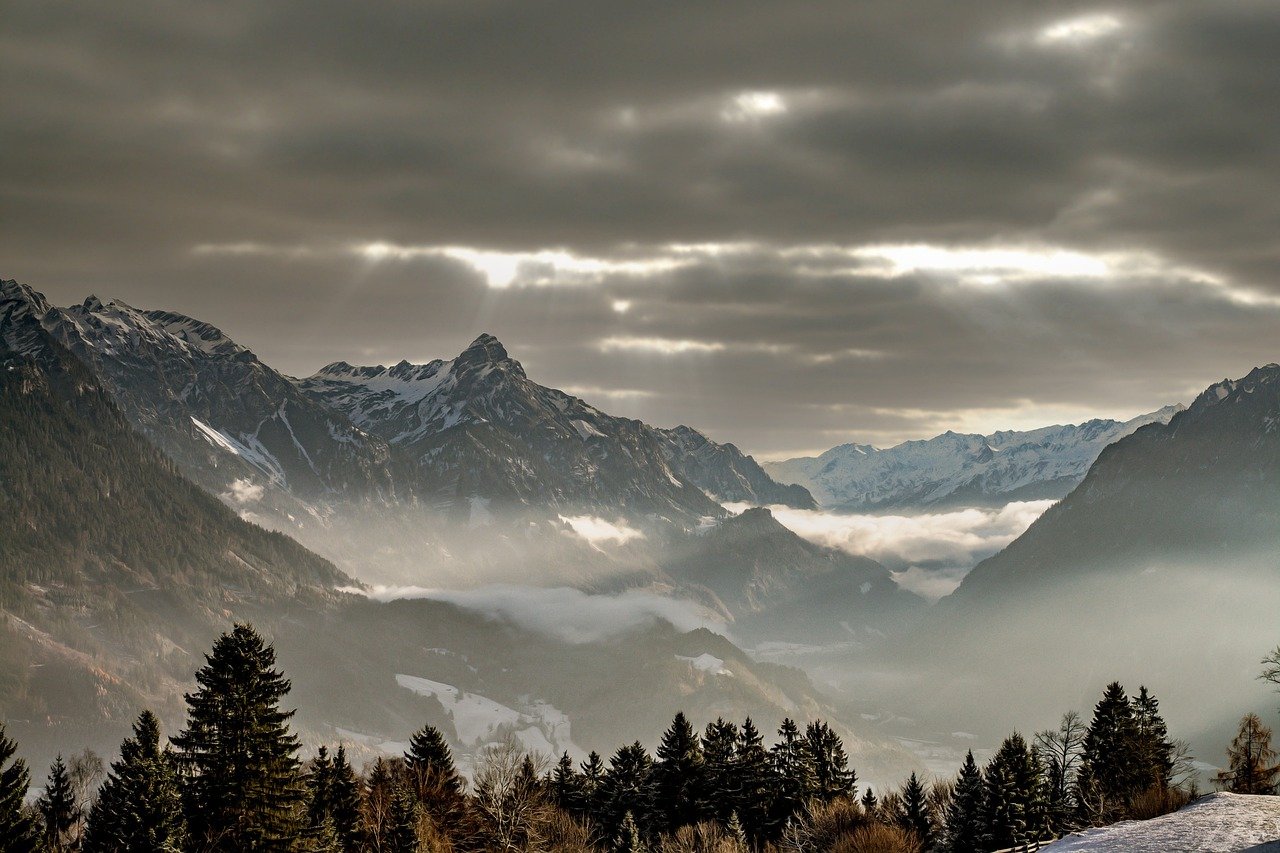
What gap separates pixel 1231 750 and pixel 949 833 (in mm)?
28600

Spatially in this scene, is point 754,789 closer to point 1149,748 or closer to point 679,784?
point 679,784

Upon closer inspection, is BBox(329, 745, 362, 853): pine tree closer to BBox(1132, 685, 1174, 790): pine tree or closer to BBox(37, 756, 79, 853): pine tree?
BBox(37, 756, 79, 853): pine tree

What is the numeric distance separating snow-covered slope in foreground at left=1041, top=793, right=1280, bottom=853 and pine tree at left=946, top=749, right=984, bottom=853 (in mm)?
50832

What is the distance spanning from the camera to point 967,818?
113 meters

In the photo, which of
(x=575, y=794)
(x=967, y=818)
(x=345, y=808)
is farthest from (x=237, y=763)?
(x=575, y=794)

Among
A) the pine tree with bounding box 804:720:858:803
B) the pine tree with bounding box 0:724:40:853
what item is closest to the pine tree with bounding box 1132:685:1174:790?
the pine tree with bounding box 804:720:858:803

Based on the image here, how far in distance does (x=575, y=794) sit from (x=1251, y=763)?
8364cm

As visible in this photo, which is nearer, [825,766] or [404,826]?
[404,826]

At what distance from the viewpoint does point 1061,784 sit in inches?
5044

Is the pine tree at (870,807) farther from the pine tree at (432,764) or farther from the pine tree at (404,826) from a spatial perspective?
the pine tree at (404,826)

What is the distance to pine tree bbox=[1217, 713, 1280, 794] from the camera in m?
99.4

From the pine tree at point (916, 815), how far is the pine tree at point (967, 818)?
266 inches

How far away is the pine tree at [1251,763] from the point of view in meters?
99.4

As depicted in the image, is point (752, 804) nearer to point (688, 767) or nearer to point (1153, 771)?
point (688, 767)
